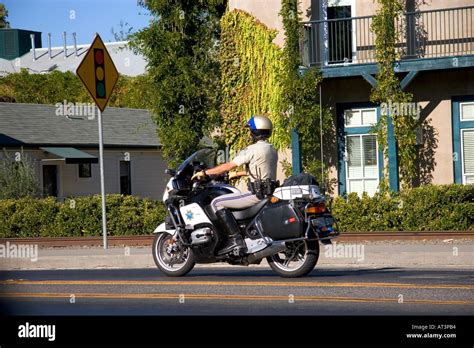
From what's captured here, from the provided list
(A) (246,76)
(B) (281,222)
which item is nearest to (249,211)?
(B) (281,222)

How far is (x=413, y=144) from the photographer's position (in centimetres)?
2566

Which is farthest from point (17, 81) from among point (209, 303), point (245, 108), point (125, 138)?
point (209, 303)

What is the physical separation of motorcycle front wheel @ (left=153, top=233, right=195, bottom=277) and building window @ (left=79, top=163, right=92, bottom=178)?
2916 cm

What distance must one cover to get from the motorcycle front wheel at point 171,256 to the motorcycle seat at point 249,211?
822 mm

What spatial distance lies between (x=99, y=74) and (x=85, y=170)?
2316cm

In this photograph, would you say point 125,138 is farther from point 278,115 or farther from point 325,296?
point 325,296

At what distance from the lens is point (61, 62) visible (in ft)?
152

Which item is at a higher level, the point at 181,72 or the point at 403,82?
the point at 181,72

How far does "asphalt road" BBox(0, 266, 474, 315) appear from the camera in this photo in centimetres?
895

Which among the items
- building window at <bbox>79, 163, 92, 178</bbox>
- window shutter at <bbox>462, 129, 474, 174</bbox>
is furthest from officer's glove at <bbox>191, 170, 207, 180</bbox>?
building window at <bbox>79, 163, 92, 178</bbox>

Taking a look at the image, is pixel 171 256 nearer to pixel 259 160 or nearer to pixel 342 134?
pixel 259 160

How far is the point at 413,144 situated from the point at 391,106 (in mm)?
1203

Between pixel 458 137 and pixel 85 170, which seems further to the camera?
pixel 85 170

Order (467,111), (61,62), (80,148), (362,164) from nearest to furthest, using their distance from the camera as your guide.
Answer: (467,111) → (362,164) → (80,148) → (61,62)
